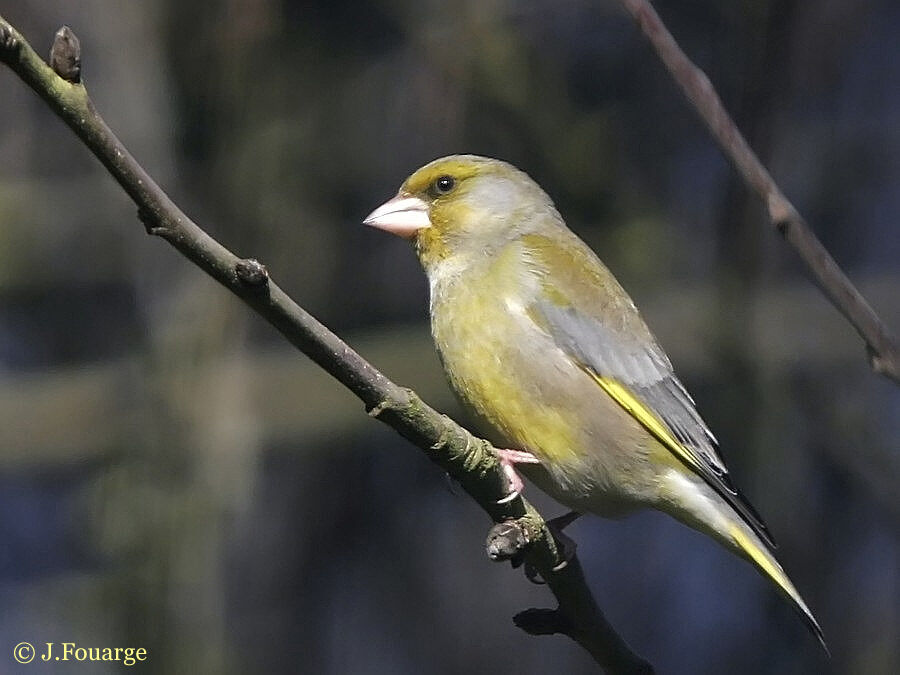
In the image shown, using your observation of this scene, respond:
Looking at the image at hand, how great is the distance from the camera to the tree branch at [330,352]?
209cm

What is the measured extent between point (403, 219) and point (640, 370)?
964 millimetres

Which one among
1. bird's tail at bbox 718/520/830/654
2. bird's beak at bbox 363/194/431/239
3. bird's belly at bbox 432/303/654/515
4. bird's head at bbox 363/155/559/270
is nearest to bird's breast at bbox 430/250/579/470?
bird's belly at bbox 432/303/654/515

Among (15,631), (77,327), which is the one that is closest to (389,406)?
(15,631)

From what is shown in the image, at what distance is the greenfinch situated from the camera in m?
3.98

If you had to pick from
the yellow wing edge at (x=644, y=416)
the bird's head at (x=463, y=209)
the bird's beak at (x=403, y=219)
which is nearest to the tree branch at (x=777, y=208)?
the yellow wing edge at (x=644, y=416)

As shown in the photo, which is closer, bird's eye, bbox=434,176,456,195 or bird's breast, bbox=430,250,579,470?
bird's breast, bbox=430,250,579,470

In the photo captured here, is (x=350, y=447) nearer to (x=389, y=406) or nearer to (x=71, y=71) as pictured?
(x=389, y=406)

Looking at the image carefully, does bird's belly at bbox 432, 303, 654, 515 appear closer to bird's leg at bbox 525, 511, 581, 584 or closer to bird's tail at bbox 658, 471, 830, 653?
bird's tail at bbox 658, 471, 830, 653

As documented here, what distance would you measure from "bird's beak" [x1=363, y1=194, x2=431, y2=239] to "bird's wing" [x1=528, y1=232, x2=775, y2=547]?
432 millimetres

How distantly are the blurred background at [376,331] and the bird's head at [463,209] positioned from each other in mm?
2198

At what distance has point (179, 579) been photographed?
7.15 metres

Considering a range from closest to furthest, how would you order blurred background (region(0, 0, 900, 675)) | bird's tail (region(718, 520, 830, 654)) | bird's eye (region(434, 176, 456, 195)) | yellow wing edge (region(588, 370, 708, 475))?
bird's tail (region(718, 520, 830, 654)) < yellow wing edge (region(588, 370, 708, 475)) < bird's eye (region(434, 176, 456, 195)) < blurred background (region(0, 0, 900, 675))

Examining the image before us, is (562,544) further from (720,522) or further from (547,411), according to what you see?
(720,522)

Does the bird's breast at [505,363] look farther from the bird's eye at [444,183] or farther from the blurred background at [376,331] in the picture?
the blurred background at [376,331]
